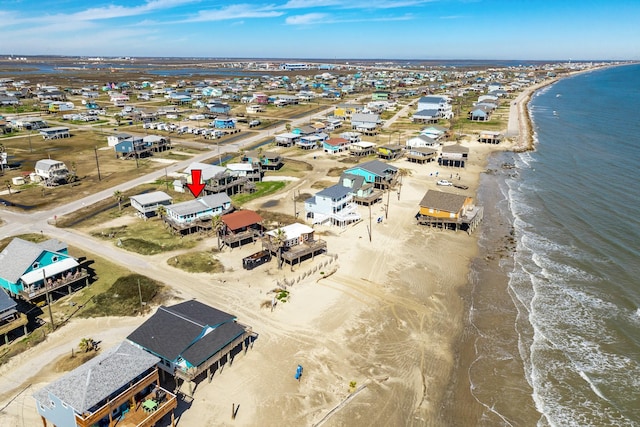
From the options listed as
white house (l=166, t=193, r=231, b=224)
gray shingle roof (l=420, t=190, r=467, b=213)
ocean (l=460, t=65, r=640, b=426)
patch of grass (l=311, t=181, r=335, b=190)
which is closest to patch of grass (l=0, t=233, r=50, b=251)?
white house (l=166, t=193, r=231, b=224)

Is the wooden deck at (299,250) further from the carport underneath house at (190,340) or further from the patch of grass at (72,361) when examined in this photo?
the patch of grass at (72,361)

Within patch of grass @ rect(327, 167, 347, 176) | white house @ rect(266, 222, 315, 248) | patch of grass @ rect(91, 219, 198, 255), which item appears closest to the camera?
white house @ rect(266, 222, 315, 248)

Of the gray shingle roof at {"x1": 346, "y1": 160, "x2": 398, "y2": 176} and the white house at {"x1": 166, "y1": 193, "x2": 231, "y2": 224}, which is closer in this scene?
the white house at {"x1": 166, "y1": 193, "x2": 231, "y2": 224}

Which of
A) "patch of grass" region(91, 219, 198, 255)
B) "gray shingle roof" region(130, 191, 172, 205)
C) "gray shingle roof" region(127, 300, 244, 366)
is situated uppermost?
"gray shingle roof" region(130, 191, 172, 205)

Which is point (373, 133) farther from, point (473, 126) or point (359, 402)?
point (359, 402)

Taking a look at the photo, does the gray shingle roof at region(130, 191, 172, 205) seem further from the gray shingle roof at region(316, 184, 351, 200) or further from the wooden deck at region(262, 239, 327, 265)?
the gray shingle roof at region(316, 184, 351, 200)
